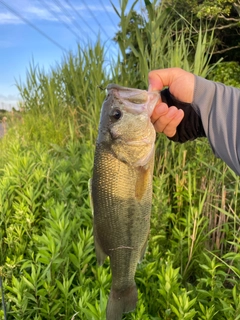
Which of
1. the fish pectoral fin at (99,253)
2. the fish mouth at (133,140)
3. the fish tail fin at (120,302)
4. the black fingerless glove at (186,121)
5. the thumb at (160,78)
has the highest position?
the thumb at (160,78)

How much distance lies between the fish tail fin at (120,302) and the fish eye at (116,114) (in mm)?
786

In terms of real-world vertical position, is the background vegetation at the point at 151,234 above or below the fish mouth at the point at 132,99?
below

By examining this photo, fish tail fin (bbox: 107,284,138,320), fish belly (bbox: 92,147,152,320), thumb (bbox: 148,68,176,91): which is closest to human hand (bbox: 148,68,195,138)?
thumb (bbox: 148,68,176,91)

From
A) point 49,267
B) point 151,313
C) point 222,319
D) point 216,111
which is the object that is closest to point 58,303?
point 49,267

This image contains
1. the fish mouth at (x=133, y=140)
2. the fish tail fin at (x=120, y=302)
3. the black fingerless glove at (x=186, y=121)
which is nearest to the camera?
the fish tail fin at (x=120, y=302)

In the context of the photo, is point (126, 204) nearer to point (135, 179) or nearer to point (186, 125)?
point (135, 179)

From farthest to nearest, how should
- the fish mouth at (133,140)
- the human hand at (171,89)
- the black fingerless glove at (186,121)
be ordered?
the black fingerless glove at (186,121) → the human hand at (171,89) → the fish mouth at (133,140)

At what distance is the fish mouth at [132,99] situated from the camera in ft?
5.13

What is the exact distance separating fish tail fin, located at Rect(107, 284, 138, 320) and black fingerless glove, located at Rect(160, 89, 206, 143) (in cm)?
96

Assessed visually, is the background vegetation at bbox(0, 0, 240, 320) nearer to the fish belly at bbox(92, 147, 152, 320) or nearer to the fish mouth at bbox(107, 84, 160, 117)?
the fish belly at bbox(92, 147, 152, 320)

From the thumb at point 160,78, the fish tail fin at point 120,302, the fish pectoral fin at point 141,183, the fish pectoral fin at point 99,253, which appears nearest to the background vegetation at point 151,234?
the fish tail fin at point 120,302

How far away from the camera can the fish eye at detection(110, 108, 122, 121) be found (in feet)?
5.21

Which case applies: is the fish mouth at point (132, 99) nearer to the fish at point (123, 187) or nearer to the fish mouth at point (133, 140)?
the fish at point (123, 187)

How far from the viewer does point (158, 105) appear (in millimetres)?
1749
